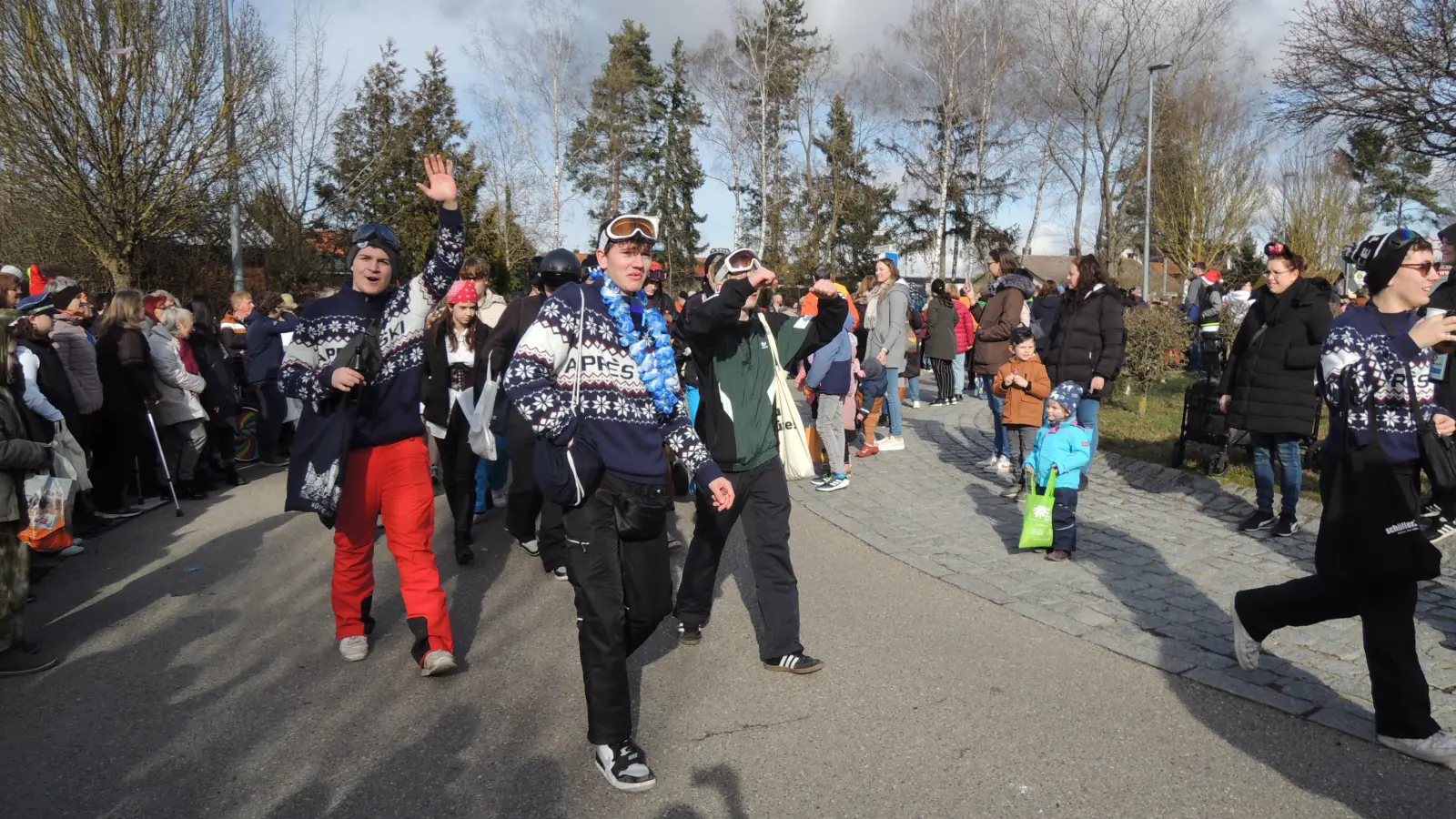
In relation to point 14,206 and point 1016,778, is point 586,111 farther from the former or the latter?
point 1016,778

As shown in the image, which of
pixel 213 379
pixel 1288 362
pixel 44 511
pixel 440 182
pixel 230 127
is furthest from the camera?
pixel 230 127

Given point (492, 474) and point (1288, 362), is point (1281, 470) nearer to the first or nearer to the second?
point (1288, 362)

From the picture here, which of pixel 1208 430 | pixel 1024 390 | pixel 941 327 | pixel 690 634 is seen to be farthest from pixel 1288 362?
pixel 941 327

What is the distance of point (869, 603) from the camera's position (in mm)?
5840

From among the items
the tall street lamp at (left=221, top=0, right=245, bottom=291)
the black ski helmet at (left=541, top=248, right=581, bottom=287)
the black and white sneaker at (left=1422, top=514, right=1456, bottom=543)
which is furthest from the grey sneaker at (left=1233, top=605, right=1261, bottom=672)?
the tall street lamp at (left=221, top=0, right=245, bottom=291)

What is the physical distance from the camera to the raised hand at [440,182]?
4309 millimetres

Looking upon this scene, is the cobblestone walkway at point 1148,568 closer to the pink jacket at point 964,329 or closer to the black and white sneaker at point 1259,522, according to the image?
the black and white sneaker at point 1259,522

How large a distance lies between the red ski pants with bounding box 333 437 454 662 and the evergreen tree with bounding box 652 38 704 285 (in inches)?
1471

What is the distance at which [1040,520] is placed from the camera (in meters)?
6.68

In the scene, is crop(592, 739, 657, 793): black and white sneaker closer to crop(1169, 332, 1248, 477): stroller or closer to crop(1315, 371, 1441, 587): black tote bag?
crop(1315, 371, 1441, 587): black tote bag

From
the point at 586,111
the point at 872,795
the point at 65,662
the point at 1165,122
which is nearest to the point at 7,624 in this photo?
the point at 65,662

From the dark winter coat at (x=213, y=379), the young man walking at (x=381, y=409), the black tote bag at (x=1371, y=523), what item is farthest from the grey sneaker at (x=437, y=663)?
the dark winter coat at (x=213, y=379)

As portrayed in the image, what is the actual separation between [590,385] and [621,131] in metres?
38.1

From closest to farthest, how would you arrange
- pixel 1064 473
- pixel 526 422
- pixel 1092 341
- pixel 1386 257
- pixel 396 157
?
pixel 1386 257, pixel 526 422, pixel 1064 473, pixel 1092 341, pixel 396 157
